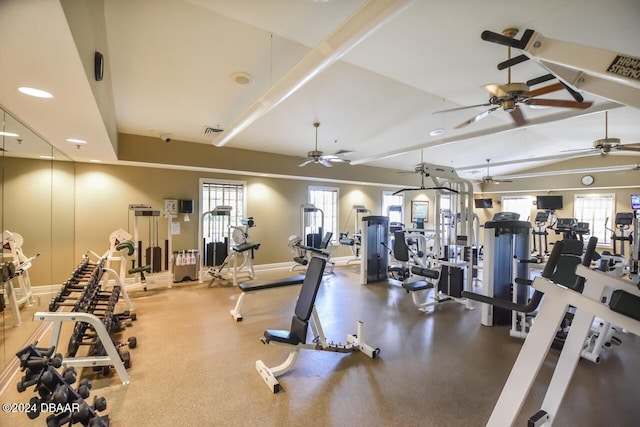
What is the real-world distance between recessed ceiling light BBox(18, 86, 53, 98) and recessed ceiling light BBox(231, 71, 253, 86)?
1.83 metres

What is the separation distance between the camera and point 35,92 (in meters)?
1.89

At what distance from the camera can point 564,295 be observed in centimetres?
129

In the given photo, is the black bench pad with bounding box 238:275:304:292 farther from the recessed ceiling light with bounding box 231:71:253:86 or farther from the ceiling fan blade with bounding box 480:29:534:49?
the ceiling fan blade with bounding box 480:29:534:49

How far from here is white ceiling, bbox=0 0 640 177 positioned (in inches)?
69.9

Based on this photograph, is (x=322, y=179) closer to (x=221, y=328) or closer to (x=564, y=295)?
(x=221, y=328)

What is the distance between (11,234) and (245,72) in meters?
2.80

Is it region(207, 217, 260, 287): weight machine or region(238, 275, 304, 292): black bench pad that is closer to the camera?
region(238, 275, 304, 292): black bench pad

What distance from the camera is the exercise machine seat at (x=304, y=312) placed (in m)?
2.22

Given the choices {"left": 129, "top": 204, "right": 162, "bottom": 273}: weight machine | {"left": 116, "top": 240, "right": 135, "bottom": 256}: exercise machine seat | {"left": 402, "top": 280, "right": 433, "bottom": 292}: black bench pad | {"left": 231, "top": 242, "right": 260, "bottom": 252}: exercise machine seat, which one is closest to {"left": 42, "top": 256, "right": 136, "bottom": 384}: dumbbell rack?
{"left": 116, "top": 240, "right": 135, "bottom": 256}: exercise machine seat

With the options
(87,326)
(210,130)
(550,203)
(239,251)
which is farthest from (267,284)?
(550,203)

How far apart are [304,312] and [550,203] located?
34.1 feet

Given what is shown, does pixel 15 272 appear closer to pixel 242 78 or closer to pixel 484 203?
pixel 242 78

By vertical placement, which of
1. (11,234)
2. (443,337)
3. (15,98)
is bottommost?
(443,337)

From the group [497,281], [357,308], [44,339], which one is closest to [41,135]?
[44,339]
